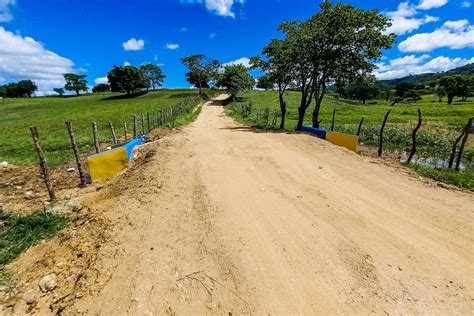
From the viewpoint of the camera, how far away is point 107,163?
10.6 meters

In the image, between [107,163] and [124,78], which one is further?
[124,78]

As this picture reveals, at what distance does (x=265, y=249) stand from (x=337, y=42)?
17.0 m

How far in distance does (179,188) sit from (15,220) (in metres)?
4.43

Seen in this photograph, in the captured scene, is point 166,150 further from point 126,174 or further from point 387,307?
point 387,307

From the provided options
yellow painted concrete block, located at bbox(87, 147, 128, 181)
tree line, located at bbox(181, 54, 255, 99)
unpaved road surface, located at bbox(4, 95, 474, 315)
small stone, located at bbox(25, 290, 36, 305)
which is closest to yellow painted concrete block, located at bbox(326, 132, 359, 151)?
unpaved road surface, located at bbox(4, 95, 474, 315)

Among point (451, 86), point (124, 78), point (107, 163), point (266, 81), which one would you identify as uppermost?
point (124, 78)

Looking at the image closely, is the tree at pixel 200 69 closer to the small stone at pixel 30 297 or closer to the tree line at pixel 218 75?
the tree line at pixel 218 75

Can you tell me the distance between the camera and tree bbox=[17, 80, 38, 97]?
107675mm

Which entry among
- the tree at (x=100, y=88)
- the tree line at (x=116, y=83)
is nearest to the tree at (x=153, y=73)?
the tree line at (x=116, y=83)

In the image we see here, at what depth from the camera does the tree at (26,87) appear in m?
108

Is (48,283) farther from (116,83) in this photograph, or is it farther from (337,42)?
(116,83)

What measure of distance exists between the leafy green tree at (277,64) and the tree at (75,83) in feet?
331

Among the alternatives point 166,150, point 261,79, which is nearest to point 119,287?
point 166,150

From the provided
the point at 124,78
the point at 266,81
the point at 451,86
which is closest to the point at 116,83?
the point at 124,78
